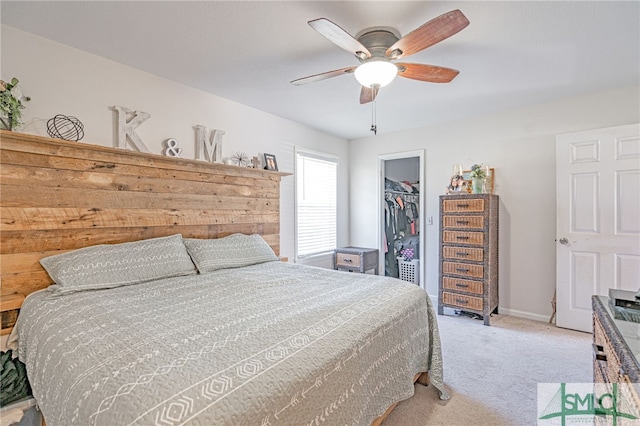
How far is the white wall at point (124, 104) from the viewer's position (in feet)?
6.75

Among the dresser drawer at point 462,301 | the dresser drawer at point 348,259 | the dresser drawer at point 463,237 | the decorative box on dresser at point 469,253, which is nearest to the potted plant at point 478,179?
the decorative box on dresser at point 469,253

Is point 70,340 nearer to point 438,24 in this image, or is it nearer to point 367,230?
point 438,24

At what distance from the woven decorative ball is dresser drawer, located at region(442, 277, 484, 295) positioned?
3.78 m

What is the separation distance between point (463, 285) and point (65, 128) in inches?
156

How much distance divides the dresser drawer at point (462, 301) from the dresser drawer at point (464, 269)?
249 millimetres

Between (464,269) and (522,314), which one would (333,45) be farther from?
(522,314)

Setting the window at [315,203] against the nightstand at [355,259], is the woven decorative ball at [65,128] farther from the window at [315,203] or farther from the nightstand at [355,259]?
the nightstand at [355,259]

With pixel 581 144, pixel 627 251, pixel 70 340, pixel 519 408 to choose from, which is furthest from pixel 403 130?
pixel 70 340

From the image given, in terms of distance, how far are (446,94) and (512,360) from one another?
8.23ft

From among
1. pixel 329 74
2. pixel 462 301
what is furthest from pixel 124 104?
pixel 462 301

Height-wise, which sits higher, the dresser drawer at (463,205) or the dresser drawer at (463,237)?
the dresser drawer at (463,205)

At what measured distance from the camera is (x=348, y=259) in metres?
4.51

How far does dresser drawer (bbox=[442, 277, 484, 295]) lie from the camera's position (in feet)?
11.3

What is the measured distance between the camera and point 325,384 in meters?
1.16
